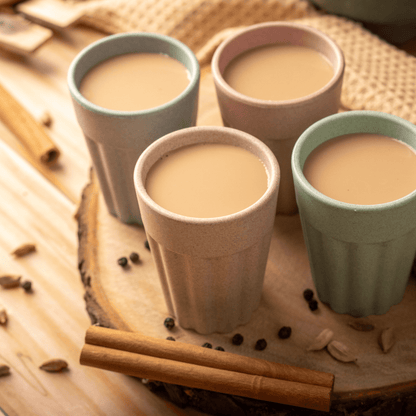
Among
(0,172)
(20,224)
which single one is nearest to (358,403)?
(20,224)

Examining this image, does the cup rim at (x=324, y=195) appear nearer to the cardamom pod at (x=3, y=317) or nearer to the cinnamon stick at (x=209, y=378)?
the cinnamon stick at (x=209, y=378)

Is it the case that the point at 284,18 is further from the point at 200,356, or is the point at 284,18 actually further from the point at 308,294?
the point at 200,356

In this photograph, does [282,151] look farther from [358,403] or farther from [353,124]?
[358,403]

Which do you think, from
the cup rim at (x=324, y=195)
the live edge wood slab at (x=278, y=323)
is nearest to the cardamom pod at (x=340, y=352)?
the live edge wood slab at (x=278, y=323)

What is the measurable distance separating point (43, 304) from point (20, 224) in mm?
212

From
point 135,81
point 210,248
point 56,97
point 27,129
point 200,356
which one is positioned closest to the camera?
point 210,248

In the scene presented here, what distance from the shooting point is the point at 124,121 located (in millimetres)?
885

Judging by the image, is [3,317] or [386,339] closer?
[386,339]

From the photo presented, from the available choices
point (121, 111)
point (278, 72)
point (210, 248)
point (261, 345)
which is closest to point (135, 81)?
point (121, 111)

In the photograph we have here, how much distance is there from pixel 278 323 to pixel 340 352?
0.11 metres

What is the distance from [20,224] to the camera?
1.24m

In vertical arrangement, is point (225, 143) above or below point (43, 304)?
above

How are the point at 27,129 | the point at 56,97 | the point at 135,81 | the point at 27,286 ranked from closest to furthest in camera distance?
1. the point at 135,81
2. the point at 27,286
3. the point at 27,129
4. the point at 56,97

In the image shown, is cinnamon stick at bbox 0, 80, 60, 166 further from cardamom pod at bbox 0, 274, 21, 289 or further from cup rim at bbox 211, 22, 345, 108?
cup rim at bbox 211, 22, 345, 108
